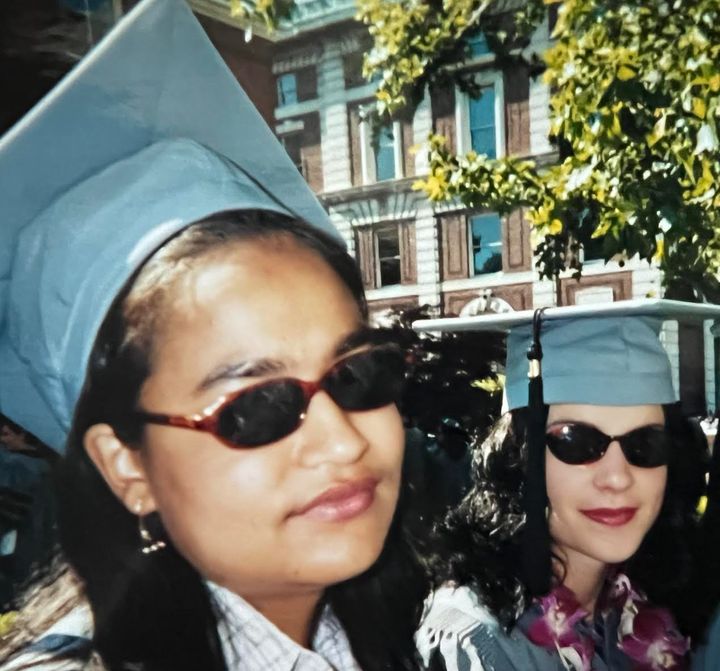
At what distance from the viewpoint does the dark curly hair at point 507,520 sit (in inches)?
61.6

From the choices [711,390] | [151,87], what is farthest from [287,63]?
[711,390]

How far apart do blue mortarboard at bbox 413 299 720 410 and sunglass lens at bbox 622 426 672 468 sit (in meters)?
0.07

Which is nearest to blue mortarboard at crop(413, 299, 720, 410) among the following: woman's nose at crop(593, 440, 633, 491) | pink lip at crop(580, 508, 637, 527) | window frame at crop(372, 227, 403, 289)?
woman's nose at crop(593, 440, 633, 491)

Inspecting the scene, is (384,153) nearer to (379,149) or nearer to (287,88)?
(379,149)

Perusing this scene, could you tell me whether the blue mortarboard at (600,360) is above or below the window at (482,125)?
below

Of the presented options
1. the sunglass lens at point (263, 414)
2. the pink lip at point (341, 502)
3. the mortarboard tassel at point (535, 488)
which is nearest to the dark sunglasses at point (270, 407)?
the sunglass lens at point (263, 414)

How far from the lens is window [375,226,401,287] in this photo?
4.50 ft

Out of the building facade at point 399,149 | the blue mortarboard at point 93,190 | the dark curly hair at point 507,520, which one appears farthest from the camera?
the dark curly hair at point 507,520

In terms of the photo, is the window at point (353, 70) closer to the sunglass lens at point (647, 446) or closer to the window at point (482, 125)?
the window at point (482, 125)

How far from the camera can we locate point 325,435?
121cm

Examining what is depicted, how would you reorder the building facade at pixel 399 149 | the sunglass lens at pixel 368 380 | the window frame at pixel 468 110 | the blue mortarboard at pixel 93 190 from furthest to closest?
the window frame at pixel 468 110 < the building facade at pixel 399 149 < the sunglass lens at pixel 368 380 < the blue mortarboard at pixel 93 190

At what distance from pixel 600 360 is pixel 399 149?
2.06 feet

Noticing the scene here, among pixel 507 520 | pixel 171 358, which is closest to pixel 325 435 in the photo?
pixel 171 358

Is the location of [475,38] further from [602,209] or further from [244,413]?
[244,413]
